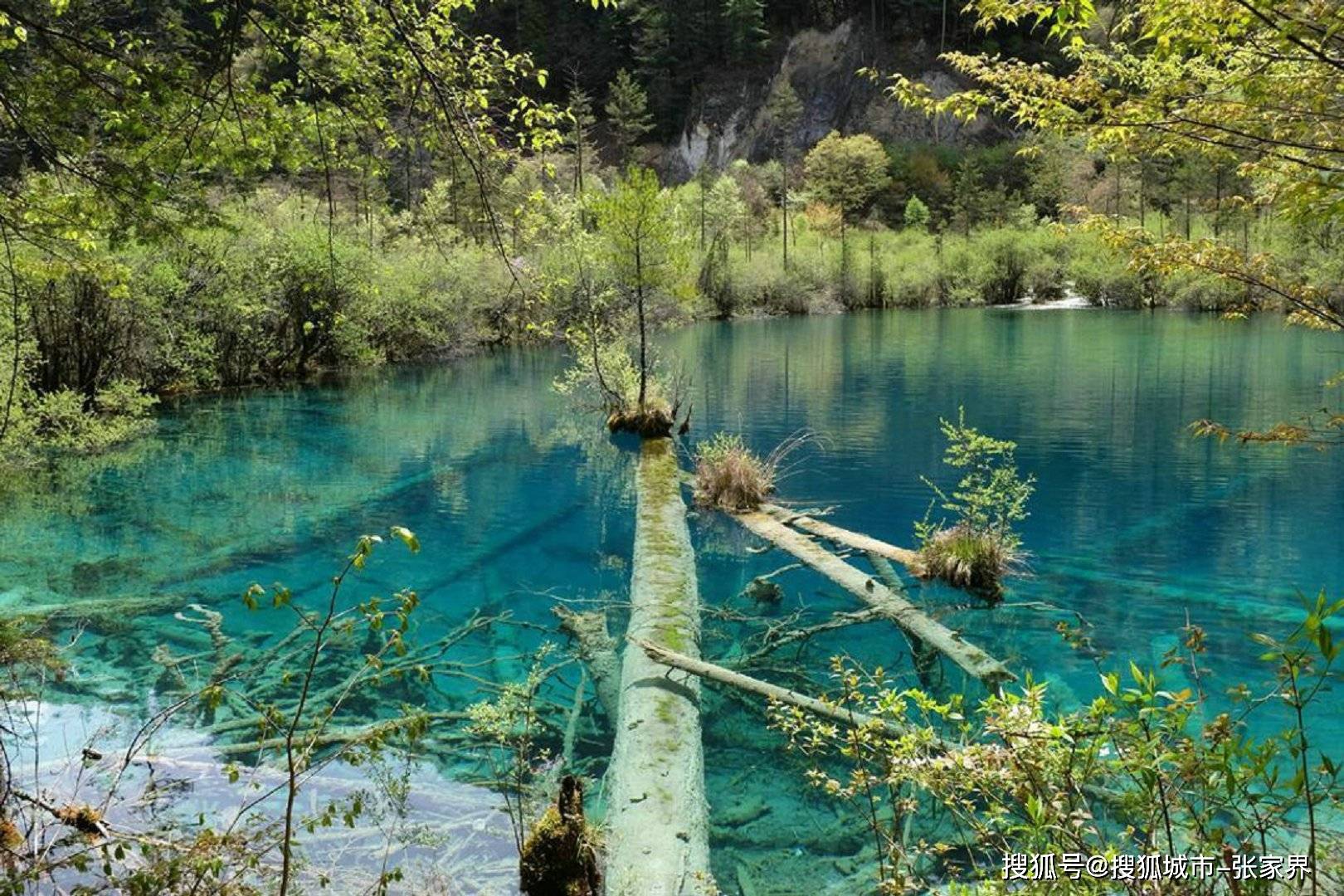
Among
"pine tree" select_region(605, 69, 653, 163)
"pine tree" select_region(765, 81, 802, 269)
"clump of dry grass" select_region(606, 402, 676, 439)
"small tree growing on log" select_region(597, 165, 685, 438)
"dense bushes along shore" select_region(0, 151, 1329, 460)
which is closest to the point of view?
"dense bushes along shore" select_region(0, 151, 1329, 460)

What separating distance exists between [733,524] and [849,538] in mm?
2765

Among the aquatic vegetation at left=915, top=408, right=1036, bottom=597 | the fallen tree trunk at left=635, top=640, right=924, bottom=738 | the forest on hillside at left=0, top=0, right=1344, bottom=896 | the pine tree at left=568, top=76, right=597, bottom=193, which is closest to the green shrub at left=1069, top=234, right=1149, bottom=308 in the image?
the forest on hillside at left=0, top=0, right=1344, bottom=896

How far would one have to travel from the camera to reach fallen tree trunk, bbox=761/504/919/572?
11.0 metres

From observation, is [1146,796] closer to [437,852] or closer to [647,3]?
[437,852]

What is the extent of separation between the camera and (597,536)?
1369 cm

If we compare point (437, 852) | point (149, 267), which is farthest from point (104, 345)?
point (437, 852)

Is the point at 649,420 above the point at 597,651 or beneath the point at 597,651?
above

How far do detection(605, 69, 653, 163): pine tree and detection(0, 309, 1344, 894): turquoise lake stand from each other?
72.0 m

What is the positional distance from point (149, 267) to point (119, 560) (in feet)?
52.8

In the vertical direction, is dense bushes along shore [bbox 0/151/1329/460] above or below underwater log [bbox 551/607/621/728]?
above

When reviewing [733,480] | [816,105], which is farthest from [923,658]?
[816,105]

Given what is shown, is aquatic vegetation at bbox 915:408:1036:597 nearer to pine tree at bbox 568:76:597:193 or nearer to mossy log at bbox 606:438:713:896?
mossy log at bbox 606:438:713:896

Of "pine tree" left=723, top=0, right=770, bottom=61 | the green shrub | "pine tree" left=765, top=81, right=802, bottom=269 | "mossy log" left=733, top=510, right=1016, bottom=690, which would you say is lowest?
"mossy log" left=733, top=510, right=1016, bottom=690

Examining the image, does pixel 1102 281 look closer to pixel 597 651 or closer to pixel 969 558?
pixel 969 558
